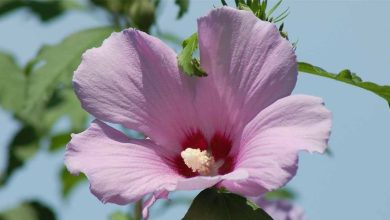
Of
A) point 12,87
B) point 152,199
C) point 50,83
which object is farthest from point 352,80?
point 12,87

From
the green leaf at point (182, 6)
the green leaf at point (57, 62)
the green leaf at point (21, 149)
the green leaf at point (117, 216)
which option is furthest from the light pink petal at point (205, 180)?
the green leaf at point (21, 149)

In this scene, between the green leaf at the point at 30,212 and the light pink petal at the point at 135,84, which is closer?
the light pink petal at the point at 135,84

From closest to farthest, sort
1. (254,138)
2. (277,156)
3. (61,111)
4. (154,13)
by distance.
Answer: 1. (277,156)
2. (254,138)
3. (154,13)
4. (61,111)

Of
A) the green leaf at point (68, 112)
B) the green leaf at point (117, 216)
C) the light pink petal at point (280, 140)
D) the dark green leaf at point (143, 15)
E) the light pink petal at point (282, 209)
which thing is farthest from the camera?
the green leaf at point (68, 112)

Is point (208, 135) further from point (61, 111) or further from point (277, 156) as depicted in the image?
point (61, 111)

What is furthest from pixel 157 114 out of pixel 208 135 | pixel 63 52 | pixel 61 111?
pixel 61 111

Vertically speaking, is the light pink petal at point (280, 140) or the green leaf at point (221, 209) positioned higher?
the light pink petal at point (280, 140)

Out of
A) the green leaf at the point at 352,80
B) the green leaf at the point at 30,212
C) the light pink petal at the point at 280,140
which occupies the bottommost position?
the green leaf at the point at 30,212

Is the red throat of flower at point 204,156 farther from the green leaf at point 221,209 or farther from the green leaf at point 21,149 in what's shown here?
the green leaf at point 21,149
